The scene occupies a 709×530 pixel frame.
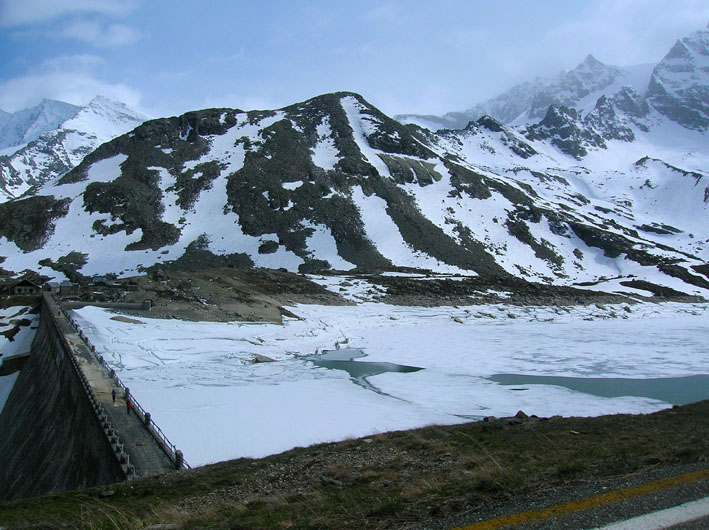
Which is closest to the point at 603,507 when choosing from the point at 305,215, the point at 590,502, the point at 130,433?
the point at 590,502

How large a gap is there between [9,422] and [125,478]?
20604 mm

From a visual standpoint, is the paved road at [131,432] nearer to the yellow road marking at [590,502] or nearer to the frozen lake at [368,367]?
the frozen lake at [368,367]

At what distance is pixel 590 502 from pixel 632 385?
2196 cm

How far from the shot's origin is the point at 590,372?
2770cm

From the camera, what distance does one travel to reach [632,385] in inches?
952

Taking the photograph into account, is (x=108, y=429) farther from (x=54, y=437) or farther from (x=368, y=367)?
(x=368, y=367)

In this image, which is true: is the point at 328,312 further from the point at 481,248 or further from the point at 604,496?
the point at 481,248

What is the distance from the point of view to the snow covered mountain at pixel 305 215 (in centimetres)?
9188

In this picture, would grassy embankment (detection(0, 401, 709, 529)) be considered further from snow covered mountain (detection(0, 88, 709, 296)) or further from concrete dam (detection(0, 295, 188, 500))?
snow covered mountain (detection(0, 88, 709, 296))

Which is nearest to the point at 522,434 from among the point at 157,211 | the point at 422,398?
the point at 422,398

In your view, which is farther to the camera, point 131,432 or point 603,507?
point 131,432

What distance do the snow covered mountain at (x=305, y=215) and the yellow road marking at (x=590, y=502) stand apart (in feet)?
272

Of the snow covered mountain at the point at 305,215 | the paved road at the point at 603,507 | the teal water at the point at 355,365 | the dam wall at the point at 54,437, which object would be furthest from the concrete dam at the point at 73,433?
the snow covered mountain at the point at 305,215

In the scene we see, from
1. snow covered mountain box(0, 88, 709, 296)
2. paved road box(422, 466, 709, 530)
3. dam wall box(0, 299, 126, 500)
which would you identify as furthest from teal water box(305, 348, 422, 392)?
snow covered mountain box(0, 88, 709, 296)
